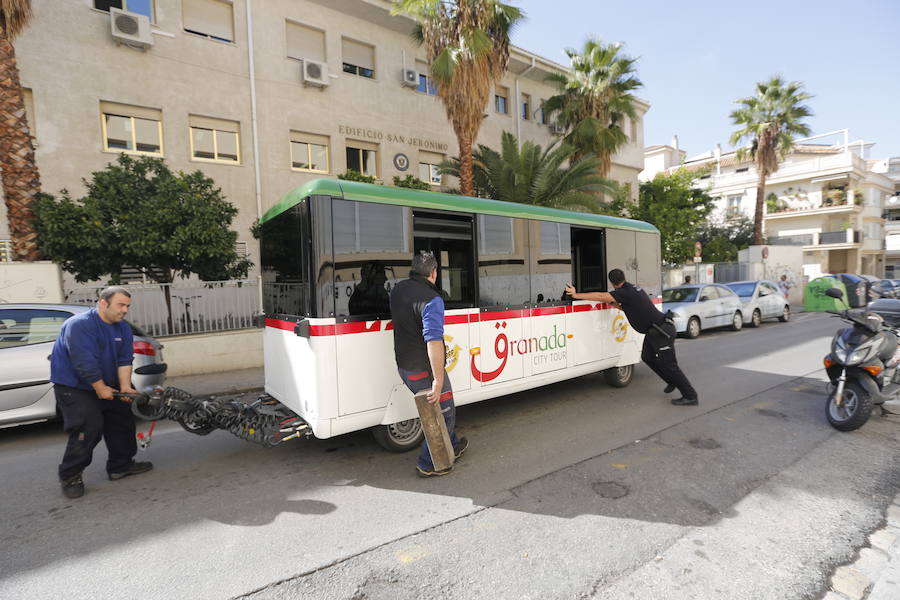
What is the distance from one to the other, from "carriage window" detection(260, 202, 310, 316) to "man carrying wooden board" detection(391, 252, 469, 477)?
33.4 inches

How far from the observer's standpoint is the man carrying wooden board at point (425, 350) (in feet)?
11.7

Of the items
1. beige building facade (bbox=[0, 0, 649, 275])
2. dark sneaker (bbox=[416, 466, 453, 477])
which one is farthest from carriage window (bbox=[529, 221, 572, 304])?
beige building facade (bbox=[0, 0, 649, 275])

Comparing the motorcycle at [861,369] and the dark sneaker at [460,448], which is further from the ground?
the motorcycle at [861,369]

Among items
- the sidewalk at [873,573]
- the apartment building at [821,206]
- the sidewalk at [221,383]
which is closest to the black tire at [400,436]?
the sidewalk at [873,573]

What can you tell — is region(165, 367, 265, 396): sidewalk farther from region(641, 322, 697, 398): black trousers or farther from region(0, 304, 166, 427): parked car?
region(641, 322, 697, 398): black trousers

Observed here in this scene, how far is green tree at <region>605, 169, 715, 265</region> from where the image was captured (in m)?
21.5

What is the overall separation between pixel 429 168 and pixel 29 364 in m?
14.0

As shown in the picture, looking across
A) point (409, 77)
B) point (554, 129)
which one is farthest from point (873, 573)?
point (554, 129)

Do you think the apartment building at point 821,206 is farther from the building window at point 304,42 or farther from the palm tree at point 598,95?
the building window at point 304,42

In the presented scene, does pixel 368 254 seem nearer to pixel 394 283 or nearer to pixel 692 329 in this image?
pixel 394 283

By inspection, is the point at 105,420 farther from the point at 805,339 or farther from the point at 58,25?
the point at 805,339

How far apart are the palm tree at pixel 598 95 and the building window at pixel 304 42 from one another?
8.55 m

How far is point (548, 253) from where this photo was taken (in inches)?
220

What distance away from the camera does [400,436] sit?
4418 mm
